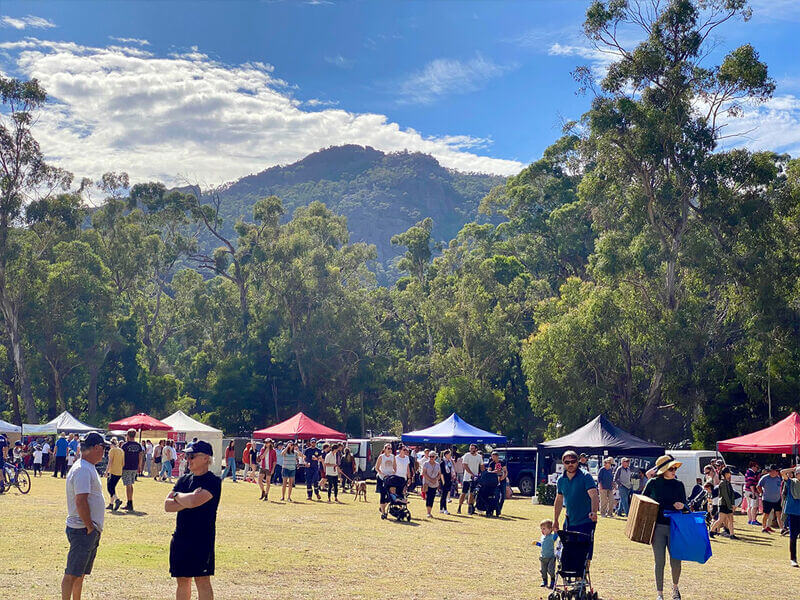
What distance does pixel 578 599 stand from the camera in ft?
31.4

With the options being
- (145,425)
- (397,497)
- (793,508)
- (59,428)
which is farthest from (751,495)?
(59,428)

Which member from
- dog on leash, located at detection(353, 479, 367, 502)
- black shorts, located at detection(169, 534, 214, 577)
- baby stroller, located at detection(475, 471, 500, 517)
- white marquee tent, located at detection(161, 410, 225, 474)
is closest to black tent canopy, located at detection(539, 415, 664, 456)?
baby stroller, located at detection(475, 471, 500, 517)

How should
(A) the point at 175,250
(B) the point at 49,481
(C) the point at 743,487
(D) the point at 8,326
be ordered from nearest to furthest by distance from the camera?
(C) the point at 743,487, (B) the point at 49,481, (D) the point at 8,326, (A) the point at 175,250

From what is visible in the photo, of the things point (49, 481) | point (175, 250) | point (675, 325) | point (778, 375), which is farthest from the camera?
point (175, 250)

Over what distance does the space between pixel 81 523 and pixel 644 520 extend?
18.6 feet

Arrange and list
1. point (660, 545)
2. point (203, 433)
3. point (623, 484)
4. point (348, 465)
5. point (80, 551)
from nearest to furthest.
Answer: point (80, 551) → point (660, 545) → point (623, 484) → point (348, 465) → point (203, 433)

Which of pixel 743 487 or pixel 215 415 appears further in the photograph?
pixel 215 415

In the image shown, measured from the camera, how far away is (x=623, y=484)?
25.6 meters

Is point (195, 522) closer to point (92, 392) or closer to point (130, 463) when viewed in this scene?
point (130, 463)

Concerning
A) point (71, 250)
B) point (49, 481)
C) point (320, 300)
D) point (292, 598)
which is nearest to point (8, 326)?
point (71, 250)

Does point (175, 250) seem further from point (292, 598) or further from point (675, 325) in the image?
point (292, 598)

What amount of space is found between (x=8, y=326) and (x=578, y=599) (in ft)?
175

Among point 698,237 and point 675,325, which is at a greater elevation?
point 698,237

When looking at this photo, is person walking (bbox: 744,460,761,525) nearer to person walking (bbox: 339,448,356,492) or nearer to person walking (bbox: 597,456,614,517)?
person walking (bbox: 597,456,614,517)
